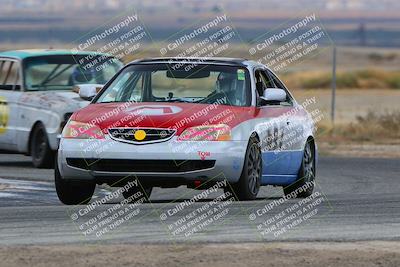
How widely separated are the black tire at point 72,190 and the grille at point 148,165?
1.06ft

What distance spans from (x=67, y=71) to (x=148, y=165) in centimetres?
731

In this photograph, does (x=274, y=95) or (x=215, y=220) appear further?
(x=274, y=95)

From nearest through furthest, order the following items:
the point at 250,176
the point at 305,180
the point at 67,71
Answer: the point at 250,176
the point at 305,180
the point at 67,71

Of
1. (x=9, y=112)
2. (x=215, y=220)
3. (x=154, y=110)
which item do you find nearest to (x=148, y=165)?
(x=154, y=110)

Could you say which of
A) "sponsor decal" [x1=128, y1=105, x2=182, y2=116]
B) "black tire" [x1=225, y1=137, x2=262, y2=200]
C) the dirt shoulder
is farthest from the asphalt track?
"sponsor decal" [x1=128, y1=105, x2=182, y2=116]

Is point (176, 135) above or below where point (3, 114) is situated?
above

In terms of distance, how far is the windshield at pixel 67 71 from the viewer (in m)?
19.5

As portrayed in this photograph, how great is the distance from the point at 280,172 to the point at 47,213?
3.41 meters

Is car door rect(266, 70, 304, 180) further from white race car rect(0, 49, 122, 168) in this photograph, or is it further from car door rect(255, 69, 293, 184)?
white race car rect(0, 49, 122, 168)

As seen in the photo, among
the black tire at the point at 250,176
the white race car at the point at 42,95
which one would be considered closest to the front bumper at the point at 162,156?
the black tire at the point at 250,176

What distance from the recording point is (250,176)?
13.1 m

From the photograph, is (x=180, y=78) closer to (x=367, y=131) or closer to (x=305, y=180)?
(x=305, y=180)

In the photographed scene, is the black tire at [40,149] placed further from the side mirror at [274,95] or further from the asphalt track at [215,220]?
the side mirror at [274,95]

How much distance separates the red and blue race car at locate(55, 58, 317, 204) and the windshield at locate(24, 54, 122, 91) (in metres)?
5.37
